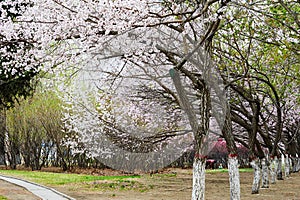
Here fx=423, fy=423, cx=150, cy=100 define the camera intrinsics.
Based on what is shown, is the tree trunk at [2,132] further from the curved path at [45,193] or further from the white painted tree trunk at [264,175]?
the white painted tree trunk at [264,175]

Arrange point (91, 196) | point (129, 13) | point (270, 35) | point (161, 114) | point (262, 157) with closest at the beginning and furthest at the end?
point (129, 13) → point (270, 35) → point (91, 196) → point (262, 157) → point (161, 114)

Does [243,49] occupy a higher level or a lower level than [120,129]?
higher

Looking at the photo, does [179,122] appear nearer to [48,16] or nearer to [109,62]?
[109,62]

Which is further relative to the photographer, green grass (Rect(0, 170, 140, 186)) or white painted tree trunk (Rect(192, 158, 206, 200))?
green grass (Rect(0, 170, 140, 186))

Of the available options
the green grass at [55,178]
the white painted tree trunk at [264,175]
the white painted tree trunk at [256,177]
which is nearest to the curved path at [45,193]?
the green grass at [55,178]

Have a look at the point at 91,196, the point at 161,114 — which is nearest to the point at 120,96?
the point at 161,114

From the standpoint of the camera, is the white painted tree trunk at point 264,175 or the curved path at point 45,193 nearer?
the curved path at point 45,193

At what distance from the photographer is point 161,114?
64.0ft

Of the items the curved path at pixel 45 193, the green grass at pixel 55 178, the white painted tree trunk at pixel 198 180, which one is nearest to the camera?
the white painted tree trunk at pixel 198 180

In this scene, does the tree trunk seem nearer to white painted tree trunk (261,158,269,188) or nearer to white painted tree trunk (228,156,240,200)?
white painted tree trunk (261,158,269,188)

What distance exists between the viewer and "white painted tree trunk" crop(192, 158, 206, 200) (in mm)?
9914

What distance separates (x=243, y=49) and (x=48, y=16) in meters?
8.62

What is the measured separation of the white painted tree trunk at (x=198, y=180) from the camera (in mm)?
9914

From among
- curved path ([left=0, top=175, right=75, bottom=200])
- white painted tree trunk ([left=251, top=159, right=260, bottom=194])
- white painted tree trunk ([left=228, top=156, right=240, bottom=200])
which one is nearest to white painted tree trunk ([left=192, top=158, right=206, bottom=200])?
white painted tree trunk ([left=228, top=156, right=240, bottom=200])
